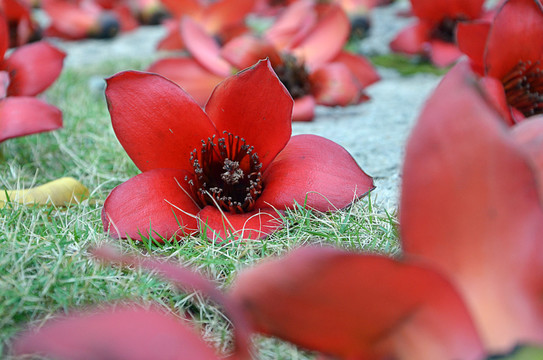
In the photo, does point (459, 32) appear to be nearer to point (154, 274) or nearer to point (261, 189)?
point (261, 189)

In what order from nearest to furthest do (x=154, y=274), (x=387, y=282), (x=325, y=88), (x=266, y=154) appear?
(x=387, y=282) < (x=154, y=274) < (x=266, y=154) < (x=325, y=88)

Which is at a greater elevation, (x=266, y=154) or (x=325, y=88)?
(x=266, y=154)

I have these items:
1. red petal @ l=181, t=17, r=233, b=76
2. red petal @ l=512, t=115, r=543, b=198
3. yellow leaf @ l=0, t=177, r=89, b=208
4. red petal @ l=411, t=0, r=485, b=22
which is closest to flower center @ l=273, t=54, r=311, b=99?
red petal @ l=181, t=17, r=233, b=76

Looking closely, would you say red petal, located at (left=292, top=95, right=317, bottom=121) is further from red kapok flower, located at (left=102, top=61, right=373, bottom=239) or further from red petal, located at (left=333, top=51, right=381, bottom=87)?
red kapok flower, located at (left=102, top=61, right=373, bottom=239)

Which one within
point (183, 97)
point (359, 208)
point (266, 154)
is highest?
point (183, 97)

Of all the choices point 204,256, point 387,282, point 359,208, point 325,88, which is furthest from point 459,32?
point 387,282

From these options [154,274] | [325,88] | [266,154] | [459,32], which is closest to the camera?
[154,274]

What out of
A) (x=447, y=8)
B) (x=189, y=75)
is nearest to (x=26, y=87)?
(x=189, y=75)

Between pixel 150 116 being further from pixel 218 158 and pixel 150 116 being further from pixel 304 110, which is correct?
pixel 304 110
